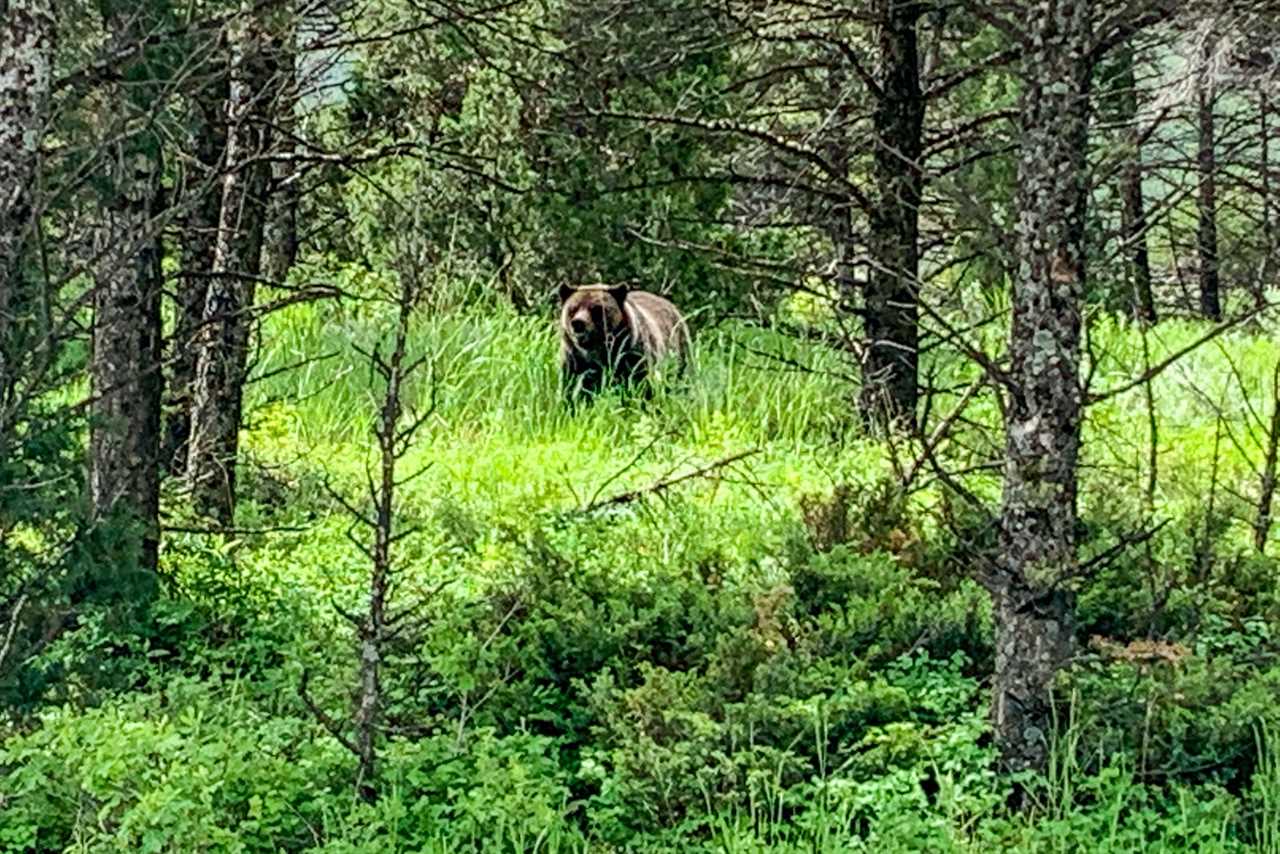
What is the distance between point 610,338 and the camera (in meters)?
12.3

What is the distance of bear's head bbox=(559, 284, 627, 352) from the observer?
12.3 meters

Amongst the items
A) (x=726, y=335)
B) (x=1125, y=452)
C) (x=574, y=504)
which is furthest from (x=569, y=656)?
(x=726, y=335)

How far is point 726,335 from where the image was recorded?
14219 millimetres

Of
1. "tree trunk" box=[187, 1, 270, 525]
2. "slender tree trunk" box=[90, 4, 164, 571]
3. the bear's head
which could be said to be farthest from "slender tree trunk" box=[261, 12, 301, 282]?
the bear's head

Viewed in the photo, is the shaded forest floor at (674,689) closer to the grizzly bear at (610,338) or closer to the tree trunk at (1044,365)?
the tree trunk at (1044,365)

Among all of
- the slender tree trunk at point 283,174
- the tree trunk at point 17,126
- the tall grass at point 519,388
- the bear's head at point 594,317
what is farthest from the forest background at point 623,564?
the bear's head at point 594,317

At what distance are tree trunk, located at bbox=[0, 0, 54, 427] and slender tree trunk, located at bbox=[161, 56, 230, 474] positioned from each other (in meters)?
2.88

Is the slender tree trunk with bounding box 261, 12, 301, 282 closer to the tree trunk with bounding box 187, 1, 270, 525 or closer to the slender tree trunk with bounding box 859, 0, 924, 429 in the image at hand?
the tree trunk with bounding box 187, 1, 270, 525

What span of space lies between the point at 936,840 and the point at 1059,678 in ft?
3.01

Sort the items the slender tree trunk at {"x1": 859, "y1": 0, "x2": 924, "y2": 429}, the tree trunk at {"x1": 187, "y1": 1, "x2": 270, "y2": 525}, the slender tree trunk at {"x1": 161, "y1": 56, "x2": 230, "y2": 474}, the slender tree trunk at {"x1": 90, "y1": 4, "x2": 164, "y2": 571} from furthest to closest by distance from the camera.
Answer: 1. the slender tree trunk at {"x1": 859, "y1": 0, "x2": 924, "y2": 429}
2. the tree trunk at {"x1": 187, "y1": 1, "x2": 270, "y2": 525}
3. the slender tree trunk at {"x1": 161, "y1": 56, "x2": 230, "y2": 474}
4. the slender tree trunk at {"x1": 90, "y1": 4, "x2": 164, "y2": 571}

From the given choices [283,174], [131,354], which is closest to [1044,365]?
[131,354]

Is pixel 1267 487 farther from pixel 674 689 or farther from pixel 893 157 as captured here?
pixel 674 689

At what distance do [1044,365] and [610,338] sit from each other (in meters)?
8.09

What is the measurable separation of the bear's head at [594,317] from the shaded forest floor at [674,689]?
3.54 metres
